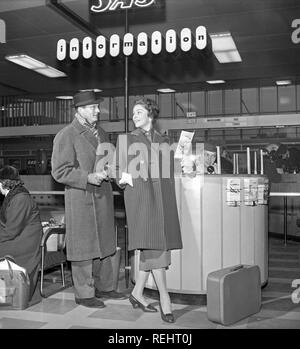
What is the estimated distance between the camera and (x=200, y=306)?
3.55 meters

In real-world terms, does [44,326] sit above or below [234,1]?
below

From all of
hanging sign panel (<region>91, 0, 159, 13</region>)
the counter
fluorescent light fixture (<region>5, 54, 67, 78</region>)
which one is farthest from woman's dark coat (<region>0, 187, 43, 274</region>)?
fluorescent light fixture (<region>5, 54, 67, 78</region>)

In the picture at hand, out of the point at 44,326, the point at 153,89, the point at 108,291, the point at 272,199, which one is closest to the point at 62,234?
the point at 108,291

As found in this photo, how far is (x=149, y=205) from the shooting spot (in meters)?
3.08

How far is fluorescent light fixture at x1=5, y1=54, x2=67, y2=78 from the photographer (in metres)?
8.78

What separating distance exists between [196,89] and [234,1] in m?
7.30

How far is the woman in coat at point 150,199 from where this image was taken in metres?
3.08

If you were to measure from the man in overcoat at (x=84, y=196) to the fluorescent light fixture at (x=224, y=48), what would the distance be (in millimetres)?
4259

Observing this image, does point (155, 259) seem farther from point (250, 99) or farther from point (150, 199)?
point (250, 99)

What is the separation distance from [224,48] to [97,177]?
560 cm

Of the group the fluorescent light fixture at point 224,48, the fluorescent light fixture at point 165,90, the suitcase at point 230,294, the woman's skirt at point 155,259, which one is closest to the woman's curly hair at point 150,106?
A: the woman's skirt at point 155,259

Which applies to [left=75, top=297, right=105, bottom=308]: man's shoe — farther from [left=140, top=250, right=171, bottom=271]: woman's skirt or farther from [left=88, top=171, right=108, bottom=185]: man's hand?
[left=88, top=171, right=108, bottom=185]: man's hand

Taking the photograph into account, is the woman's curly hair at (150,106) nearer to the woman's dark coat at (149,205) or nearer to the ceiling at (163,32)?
the woman's dark coat at (149,205)
